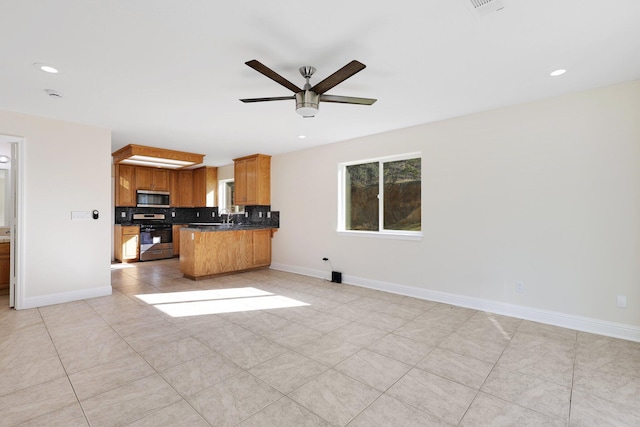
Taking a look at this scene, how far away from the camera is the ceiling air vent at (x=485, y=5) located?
1.75 meters

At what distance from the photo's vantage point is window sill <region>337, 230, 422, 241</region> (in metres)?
4.25

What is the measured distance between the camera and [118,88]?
2912 mm

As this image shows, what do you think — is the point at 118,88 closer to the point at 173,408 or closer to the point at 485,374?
the point at 173,408

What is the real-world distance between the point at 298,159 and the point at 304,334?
3575mm

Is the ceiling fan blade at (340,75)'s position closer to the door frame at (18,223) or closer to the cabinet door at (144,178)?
the door frame at (18,223)

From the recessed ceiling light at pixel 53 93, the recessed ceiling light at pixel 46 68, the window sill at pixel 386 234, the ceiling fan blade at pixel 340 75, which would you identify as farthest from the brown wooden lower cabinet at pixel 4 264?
the ceiling fan blade at pixel 340 75

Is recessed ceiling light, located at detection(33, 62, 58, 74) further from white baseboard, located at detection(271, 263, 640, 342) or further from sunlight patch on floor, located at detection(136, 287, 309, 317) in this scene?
white baseboard, located at detection(271, 263, 640, 342)

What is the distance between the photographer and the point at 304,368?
230 cm

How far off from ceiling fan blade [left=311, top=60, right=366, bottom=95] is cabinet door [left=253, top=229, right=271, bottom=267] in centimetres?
403

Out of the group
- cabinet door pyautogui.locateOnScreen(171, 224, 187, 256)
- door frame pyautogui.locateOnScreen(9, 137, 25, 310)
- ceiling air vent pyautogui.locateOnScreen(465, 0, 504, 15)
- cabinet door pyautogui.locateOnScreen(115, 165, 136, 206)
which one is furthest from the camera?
cabinet door pyautogui.locateOnScreen(171, 224, 187, 256)

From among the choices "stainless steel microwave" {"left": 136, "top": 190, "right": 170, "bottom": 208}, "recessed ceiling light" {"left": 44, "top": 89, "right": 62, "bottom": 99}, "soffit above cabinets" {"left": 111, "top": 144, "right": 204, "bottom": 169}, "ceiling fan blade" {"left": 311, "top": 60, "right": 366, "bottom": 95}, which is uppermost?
"recessed ceiling light" {"left": 44, "top": 89, "right": 62, "bottom": 99}

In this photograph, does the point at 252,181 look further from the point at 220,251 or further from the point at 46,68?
the point at 46,68

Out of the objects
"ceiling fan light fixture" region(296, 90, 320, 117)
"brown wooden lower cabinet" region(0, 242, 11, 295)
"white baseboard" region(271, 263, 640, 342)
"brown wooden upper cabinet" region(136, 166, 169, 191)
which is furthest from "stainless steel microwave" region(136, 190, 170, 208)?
"ceiling fan light fixture" region(296, 90, 320, 117)

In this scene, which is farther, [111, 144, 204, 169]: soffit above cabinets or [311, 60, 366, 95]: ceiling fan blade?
[111, 144, 204, 169]: soffit above cabinets
